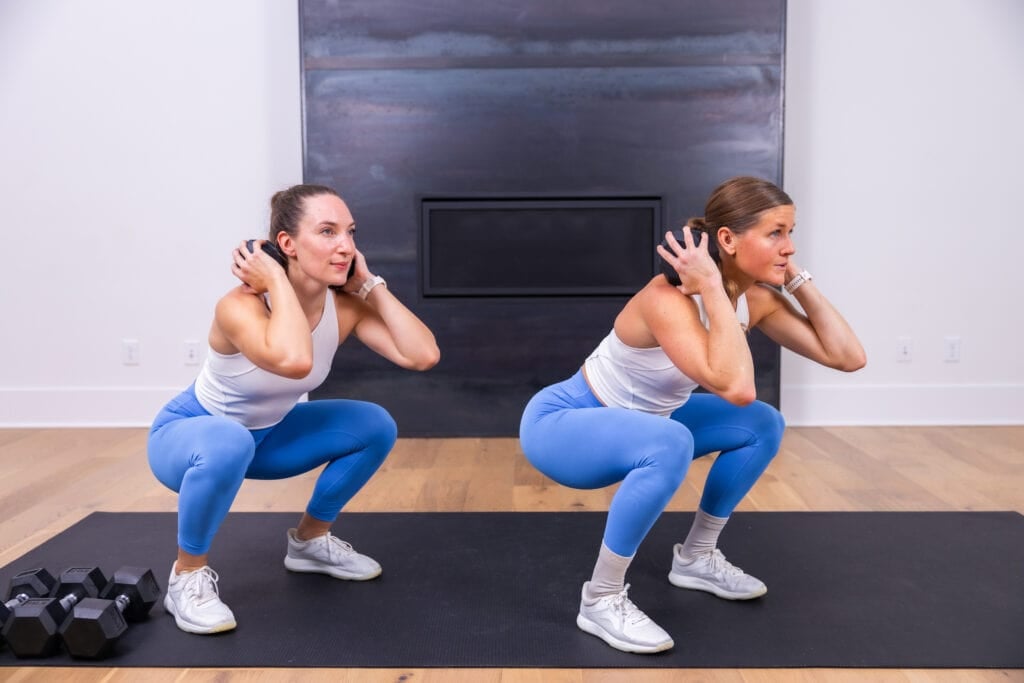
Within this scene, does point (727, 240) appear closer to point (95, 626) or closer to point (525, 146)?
point (95, 626)

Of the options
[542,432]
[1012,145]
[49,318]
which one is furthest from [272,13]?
[1012,145]

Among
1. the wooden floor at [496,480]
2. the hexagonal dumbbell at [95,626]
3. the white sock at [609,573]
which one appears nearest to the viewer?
the hexagonal dumbbell at [95,626]

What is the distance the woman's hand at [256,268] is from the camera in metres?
1.92

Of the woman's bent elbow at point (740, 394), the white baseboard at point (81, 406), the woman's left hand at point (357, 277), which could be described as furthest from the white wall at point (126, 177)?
the woman's bent elbow at point (740, 394)

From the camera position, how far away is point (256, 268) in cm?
193

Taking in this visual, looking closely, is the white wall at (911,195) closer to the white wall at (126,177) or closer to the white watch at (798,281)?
the white watch at (798,281)

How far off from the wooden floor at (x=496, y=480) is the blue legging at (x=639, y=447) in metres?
0.80

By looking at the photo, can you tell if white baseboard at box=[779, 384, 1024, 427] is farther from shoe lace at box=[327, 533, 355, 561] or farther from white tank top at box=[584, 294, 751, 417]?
shoe lace at box=[327, 533, 355, 561]

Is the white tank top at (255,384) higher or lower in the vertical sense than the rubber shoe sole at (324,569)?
higher

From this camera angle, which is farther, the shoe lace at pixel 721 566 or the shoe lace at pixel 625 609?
the shoe lace at pixel 721 566

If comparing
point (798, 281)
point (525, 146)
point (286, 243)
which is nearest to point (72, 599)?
point (286, 243)

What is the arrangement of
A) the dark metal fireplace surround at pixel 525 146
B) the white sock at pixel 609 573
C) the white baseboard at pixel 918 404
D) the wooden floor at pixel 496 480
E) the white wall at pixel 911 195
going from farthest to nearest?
the white baseboard at pixel 918 404
the white wall at pixel 911 195
the dark metal fireplace surround at pixel 525 146
the wooden floor at pixel 496 480
the white sock at pixel 609 573

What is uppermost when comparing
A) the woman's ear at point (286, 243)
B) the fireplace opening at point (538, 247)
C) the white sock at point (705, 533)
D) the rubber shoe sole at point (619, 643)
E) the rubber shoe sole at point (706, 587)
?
the woman's ear at point (286, 243)

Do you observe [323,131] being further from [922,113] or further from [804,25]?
[922,113]
